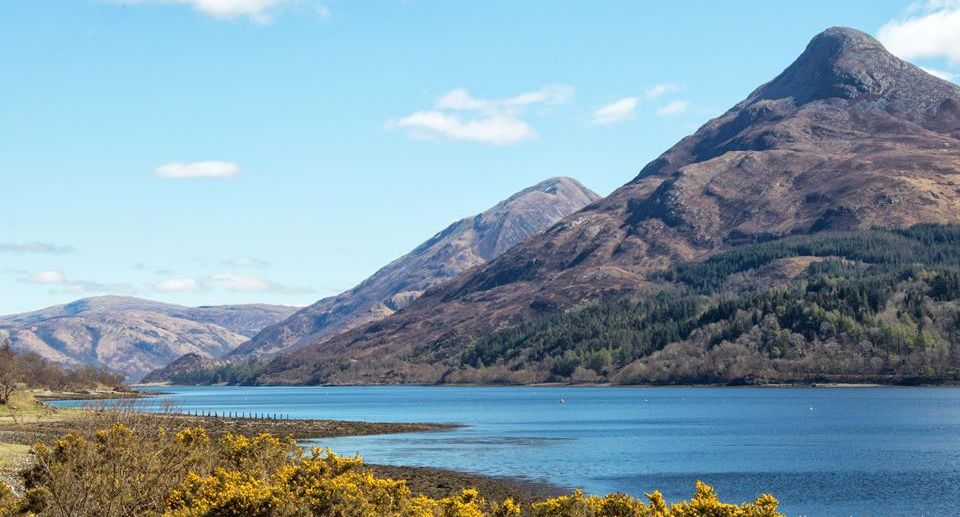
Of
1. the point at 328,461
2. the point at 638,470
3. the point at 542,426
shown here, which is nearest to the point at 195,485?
the point at 328,461

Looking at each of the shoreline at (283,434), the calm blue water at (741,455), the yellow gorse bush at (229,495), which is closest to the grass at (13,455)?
the shoreline at (283,434)

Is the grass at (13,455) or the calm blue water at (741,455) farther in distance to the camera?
the calm blue water at (741,455)

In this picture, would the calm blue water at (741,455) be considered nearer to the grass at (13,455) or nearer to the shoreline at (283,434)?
the shoreline at (283,434)

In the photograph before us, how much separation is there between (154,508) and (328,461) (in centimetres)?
615

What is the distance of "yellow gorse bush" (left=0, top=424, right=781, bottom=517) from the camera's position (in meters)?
28.1

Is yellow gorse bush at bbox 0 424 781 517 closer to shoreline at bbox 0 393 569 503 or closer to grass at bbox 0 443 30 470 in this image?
shoreline at bbox 0 393 569 503

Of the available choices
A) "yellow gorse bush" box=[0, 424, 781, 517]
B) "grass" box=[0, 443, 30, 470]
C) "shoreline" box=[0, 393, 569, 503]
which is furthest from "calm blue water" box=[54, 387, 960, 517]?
"yellow gorse bush" box=[0, 424, 781, 517]

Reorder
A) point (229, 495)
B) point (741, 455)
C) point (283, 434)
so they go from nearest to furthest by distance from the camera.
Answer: point (229, 495), point (741, 455), point (283, 434)

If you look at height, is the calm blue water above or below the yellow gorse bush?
below

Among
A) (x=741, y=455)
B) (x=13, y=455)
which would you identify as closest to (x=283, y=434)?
(x=741, y=455)

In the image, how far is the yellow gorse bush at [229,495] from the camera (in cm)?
2814

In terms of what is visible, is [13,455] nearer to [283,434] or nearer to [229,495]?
[229,495]

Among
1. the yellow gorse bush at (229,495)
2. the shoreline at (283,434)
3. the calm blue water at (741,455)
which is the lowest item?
the calm blue water at (741,455)

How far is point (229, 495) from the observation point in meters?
28.6
